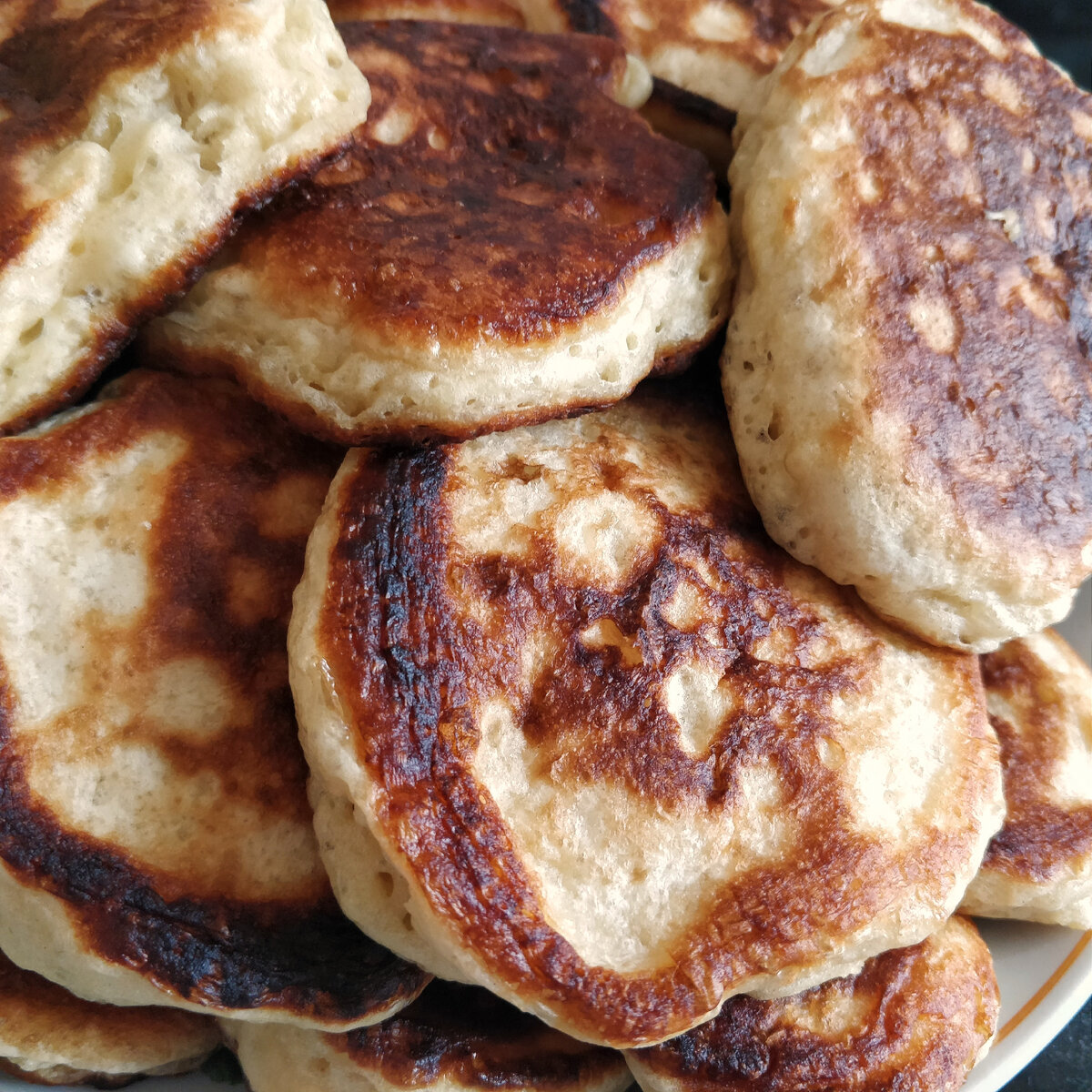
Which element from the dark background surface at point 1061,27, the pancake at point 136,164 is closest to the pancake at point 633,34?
the pancake at point 136,164

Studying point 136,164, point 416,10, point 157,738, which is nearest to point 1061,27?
point 416,10

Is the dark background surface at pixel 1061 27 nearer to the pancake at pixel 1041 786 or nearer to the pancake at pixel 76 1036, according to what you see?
the pancake at pixel 1041 786

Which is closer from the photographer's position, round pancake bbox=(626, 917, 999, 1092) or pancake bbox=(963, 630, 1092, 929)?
round pancake bbox=(626, 917, 999, 1092)

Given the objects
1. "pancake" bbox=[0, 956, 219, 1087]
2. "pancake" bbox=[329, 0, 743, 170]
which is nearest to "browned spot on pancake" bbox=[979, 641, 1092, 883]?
"pancake" bbox=[329, 0, 743, 170]

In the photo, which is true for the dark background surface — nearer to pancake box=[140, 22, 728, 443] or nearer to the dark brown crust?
the dark brown crust

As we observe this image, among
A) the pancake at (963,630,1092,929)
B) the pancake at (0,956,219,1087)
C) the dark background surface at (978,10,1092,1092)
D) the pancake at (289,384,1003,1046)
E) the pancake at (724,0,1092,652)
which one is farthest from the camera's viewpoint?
the dark background surface at (978,10,1092,1092)

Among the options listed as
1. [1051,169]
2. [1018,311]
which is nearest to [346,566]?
[1018,311]

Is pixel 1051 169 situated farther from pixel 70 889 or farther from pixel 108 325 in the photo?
pixel 70 889

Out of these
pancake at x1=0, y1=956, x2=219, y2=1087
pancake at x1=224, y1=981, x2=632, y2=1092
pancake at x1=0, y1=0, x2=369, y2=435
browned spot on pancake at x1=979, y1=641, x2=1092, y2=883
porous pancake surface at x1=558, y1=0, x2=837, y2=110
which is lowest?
pancake at x1=0, y1=956, x2=219, y2=1087
